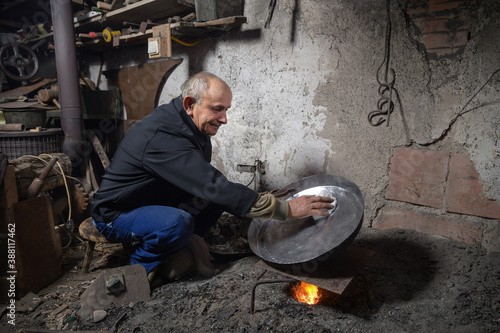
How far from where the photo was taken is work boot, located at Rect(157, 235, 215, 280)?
236cm

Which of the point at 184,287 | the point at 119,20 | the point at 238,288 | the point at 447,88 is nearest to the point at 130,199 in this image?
the point at 184,287

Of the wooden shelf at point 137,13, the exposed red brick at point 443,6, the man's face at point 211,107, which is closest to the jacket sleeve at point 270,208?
the man's face at point 211,107

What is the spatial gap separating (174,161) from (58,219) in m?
2.22

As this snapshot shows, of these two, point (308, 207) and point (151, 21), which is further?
point (151, 21)

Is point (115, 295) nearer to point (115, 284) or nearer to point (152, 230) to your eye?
point (115, 284)

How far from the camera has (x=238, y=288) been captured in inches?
86.7

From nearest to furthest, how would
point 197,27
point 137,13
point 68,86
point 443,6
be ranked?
point 443,6 < point 197,27 < point 68,86 < point 137,13

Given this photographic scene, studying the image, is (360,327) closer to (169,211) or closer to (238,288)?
(238,288)

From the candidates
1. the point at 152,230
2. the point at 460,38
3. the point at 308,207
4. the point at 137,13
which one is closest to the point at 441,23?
the point at 460,38

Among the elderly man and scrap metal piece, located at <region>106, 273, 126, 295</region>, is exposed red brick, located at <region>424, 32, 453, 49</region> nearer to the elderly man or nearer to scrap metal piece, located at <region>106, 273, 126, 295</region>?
the elderly man

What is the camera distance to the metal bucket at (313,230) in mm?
1700

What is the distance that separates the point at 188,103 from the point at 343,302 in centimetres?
168

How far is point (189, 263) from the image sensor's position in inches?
95.7

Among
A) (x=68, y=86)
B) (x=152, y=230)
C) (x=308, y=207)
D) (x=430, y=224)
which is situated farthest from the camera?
(x=68, y=86)
